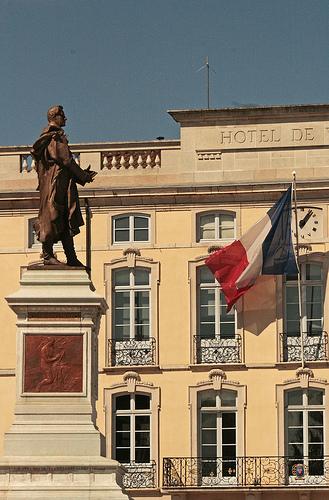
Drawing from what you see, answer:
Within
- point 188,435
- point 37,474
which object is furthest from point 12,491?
point 188,435

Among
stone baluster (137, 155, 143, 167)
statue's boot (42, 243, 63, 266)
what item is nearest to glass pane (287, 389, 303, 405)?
stone baluster (137, 155, 143, 167)

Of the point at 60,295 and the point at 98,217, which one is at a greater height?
the point at 98,217

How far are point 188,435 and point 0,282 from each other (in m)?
6.35

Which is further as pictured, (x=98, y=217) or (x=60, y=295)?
(x=98, y=217)

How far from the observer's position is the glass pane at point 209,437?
45.8 metres

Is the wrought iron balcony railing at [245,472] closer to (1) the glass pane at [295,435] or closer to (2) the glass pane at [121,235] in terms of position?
(1) the glass pane at [295,435]

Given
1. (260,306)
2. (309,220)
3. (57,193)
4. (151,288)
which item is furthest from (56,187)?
(309,220)

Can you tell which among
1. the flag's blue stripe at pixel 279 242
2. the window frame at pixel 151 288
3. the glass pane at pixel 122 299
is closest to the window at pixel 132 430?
the window frame at pixel 151 288

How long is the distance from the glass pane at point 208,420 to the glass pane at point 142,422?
4.63ft

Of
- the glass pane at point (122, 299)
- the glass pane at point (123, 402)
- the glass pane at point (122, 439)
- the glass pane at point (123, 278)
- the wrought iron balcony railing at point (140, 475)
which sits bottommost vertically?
the wrought iron balcony railing at point (140, 475)

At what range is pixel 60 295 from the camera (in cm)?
2622

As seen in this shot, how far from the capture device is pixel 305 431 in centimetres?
4553

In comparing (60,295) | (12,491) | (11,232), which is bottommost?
(12,491)

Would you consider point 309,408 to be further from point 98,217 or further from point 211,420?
point 98,217
